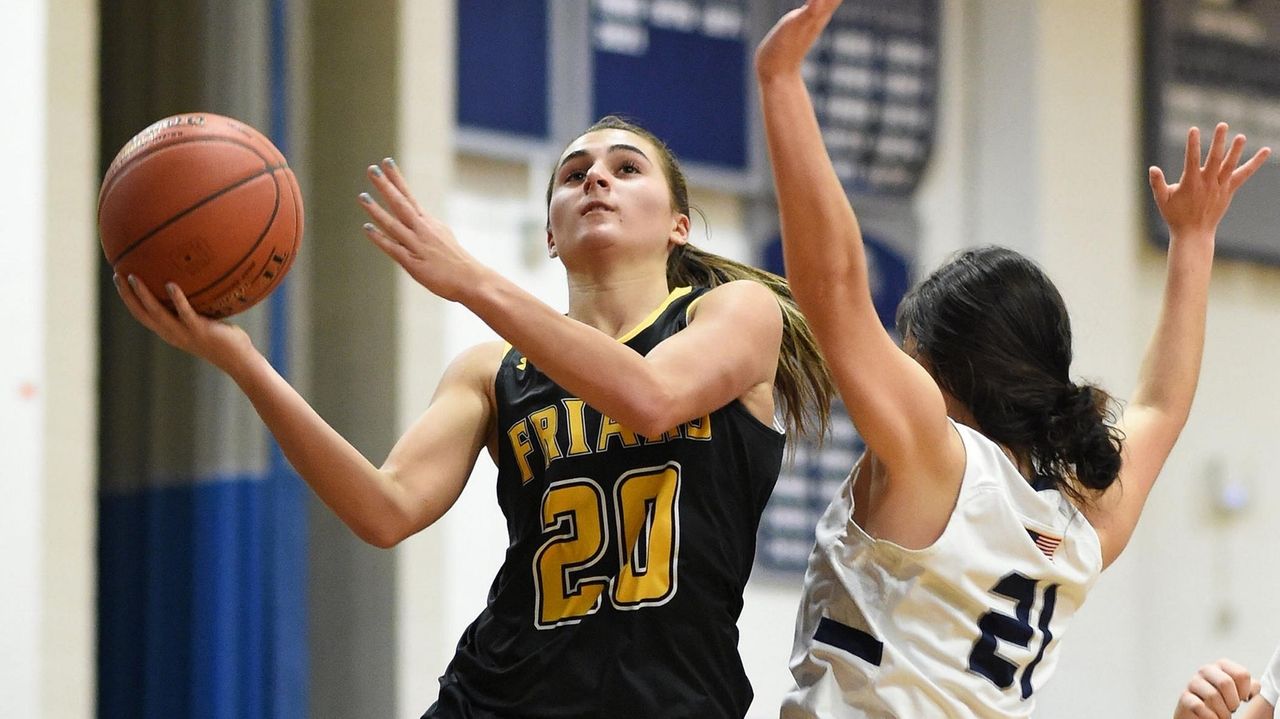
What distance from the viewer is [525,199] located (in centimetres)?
519

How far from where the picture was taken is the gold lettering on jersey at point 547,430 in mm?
2248

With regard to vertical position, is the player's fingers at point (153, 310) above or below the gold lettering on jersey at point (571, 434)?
above

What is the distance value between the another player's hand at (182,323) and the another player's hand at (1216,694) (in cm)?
139

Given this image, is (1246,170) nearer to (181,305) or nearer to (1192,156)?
(1192,156)

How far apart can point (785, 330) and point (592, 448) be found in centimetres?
46

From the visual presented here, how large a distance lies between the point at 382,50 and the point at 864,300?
3151 mm

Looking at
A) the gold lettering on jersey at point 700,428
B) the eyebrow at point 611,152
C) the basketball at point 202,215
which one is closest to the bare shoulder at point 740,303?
the gold lettering on jersey at point 700,428

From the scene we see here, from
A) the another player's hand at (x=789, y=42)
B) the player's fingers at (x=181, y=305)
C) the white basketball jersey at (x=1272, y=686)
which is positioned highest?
the another player's hand at (x=789, y=42)

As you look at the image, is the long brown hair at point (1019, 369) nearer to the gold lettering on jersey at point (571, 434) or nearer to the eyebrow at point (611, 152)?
the gold lettering on jersey at point (571, 434)

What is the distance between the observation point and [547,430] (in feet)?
7.45

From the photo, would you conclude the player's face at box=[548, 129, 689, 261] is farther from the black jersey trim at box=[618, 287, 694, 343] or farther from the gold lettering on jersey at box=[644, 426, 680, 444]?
the gold lettering on jersey at box=[644, 426, 680, 444]

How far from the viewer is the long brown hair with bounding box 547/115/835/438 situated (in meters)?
2.52

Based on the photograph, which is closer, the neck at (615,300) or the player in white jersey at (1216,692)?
the player in white jersey at (1216,692)

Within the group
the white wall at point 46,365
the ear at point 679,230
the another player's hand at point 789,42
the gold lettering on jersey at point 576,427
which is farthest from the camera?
the white wall at point 46,365
